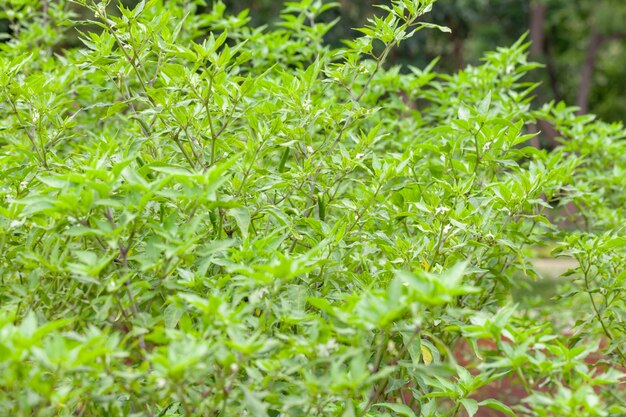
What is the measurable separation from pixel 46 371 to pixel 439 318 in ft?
3.36

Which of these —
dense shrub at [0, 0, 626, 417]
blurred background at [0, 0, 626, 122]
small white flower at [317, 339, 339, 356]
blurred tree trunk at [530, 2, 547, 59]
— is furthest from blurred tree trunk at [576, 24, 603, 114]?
small white flower at [317, 339, 339, 356]

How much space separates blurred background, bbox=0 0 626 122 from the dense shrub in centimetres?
1060

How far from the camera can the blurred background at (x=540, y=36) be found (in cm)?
1364

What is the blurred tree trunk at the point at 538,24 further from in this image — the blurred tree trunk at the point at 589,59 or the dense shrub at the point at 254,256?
the dense shrub at the point at 254,256

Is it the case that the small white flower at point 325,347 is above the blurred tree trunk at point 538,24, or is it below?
above

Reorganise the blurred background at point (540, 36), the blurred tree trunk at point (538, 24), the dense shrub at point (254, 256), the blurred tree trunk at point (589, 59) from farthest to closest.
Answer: the blurred tree trunk at point (589, 59)
the blurred tree trunk at point (538, 24)
the blurred background at point (540, 36)
the dense shrub at point (254, 256)

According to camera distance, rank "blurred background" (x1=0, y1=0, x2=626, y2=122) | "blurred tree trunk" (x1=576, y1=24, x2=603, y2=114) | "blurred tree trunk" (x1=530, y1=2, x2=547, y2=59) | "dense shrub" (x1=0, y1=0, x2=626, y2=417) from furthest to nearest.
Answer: "blurred tree trunk" (x1=576, y1=24, x2=603, y2=114)
"blurred tree trunk" (x1=530, y1=2, x2=547, y2=59)
"blurred background" (x1=0, y1=0, x2=626, y2=122)
"dense shrub" (x1=0, y1=0, x2=626, y2=417)

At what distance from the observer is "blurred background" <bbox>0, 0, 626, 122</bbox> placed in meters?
13.6

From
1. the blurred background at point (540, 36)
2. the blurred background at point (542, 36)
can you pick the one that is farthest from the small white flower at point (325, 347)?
the blurred background at point (540, 36)

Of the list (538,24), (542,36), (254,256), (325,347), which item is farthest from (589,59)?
(325,347)

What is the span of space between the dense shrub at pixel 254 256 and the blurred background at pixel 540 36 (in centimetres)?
1060

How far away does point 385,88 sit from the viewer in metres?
3.46

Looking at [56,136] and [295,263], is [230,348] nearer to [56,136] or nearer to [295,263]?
[295,263]

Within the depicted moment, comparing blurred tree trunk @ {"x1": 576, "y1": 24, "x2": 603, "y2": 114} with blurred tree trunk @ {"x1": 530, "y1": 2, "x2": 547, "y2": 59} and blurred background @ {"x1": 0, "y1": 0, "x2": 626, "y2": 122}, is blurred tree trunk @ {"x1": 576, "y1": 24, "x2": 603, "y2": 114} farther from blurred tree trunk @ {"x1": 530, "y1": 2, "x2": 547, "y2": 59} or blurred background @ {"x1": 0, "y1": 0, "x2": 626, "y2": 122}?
blurred tree trunk @ {"x1": 530, "y1": 2, "x2": 547, "y2": 59}
